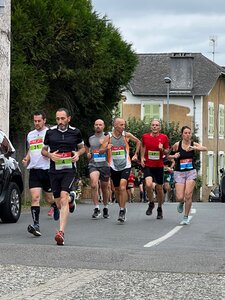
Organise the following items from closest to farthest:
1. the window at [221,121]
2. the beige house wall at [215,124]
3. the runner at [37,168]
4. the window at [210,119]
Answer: the runner at [37,168] → the beige house wall at [215,124] → the window at [210,119] → the window at [221,121]

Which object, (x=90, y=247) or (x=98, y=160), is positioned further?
(x=98, y=160)

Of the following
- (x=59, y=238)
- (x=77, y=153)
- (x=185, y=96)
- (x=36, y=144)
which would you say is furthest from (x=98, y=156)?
(x=185, y=96)

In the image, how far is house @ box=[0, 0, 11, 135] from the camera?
24328mm

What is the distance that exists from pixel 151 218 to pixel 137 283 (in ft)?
30.7

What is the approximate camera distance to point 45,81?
30312 millimetres

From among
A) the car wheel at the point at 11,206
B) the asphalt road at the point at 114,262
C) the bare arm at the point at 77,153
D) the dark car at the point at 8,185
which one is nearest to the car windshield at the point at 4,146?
the dark car at the point at 8,185

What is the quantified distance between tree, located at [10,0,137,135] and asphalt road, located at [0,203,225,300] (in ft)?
36.8

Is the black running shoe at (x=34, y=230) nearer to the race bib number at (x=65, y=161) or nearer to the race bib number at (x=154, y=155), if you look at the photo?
the race bib number at (x=65, y=161)

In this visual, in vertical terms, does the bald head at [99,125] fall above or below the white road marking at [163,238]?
above

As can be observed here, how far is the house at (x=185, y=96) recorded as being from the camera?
61.6 metres

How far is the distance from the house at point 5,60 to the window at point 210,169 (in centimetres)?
3864

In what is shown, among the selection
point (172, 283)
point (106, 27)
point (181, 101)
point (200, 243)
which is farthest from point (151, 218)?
point (181, 101)

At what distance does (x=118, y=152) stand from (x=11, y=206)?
7.04 ft

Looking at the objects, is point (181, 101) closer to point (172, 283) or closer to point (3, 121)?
point (3, 121)
